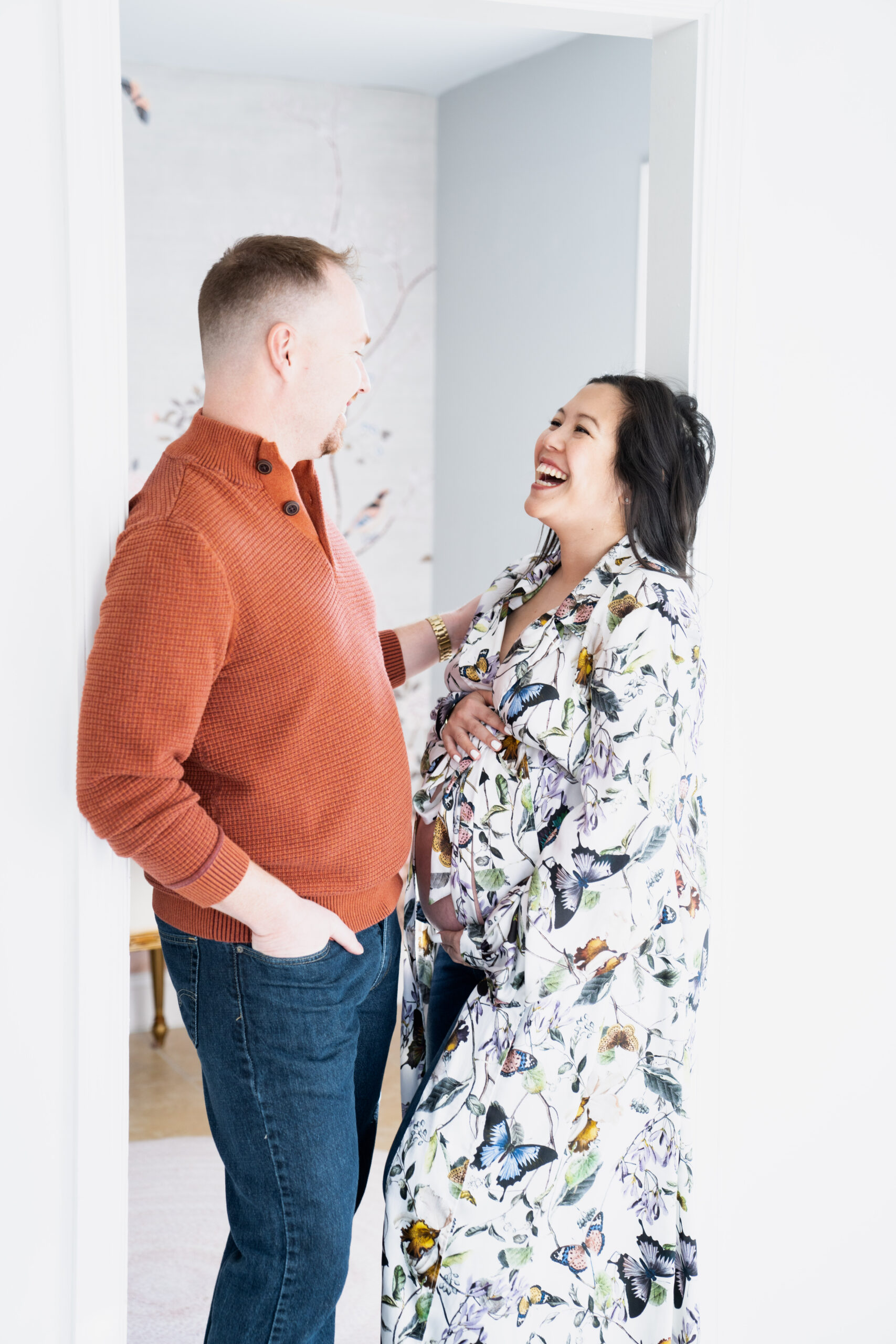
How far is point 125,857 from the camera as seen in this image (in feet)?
4.64

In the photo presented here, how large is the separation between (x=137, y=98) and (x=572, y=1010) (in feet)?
10.4

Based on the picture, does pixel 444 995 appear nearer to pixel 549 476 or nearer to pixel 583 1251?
pixel 583 1251

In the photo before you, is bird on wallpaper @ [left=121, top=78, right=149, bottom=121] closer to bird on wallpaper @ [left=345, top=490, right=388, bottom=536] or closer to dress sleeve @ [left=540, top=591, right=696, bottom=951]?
bird on wallpaper @ [left=345, top=490, right=388, bottom=536]

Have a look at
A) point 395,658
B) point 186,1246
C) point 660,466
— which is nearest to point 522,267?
point 395,658

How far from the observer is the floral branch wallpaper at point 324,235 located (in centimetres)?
373

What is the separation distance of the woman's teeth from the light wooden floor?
1.75 metres

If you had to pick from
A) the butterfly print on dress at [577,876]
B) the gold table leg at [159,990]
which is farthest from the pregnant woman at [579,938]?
the gold table leg at [159,990]

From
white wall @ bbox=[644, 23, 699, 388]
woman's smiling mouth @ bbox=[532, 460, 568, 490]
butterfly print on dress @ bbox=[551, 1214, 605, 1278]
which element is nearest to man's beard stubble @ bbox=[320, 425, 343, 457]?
woman's smiling mouth @ bbox=[532, 460, 568, 490]

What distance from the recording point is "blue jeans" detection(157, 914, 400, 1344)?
1.44 m

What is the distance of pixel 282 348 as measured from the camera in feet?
4.82

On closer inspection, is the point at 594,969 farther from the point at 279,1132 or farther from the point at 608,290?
the point at 608,290

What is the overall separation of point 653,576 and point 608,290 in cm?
196

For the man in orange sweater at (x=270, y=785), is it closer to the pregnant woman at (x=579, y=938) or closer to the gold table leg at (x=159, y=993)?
the pregnant woman at (x=579, y=938)

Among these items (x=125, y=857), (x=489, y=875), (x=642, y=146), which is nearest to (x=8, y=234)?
(x=125, y=857)
